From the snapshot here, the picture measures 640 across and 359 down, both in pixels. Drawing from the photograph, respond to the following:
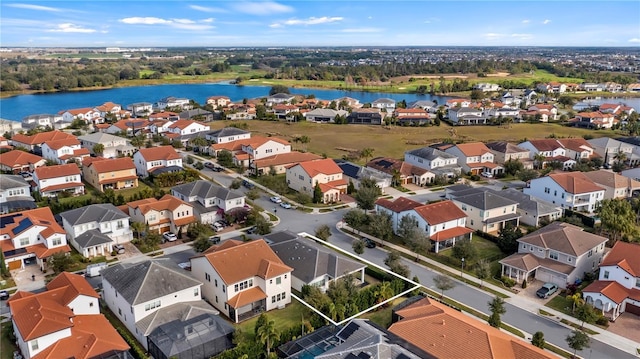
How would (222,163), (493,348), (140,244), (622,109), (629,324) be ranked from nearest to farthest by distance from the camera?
(493,348)
(629,324)
(140,244)
(222,163)
(622,109)

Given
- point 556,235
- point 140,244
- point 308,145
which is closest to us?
point 556,235

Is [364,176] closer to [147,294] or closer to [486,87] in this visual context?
[147,294]

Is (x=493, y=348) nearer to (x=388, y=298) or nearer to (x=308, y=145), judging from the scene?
(x=388, y=298)

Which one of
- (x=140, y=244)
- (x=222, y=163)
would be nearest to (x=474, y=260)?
(x=140, y=244)

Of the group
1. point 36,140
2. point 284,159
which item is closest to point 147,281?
point 284,159

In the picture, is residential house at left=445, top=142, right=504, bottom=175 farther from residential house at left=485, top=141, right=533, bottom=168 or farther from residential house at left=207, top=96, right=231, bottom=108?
residential house at left=207, top=96, right=231, bottom=108

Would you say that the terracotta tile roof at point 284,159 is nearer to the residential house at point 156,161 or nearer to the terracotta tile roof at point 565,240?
the residential house at point 156,161

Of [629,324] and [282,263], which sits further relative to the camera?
[282,263]

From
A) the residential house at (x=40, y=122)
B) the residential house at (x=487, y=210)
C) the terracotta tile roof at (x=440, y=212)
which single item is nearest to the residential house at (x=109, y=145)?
the residential house at (x=40, y=122)
